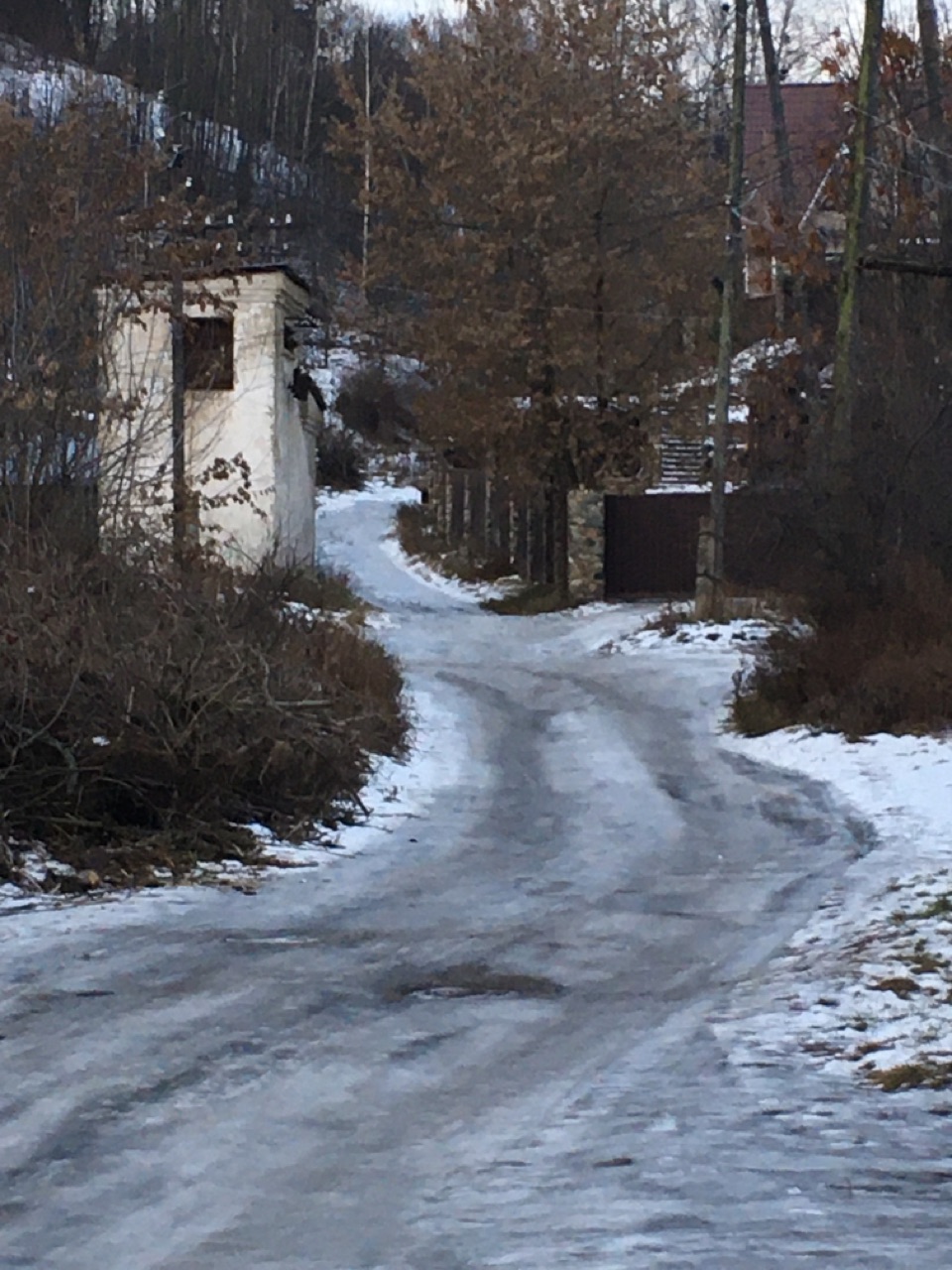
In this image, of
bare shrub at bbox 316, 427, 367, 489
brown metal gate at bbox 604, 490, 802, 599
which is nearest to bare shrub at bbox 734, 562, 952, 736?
brown metal gate at bbox 604, 490, 802, 599

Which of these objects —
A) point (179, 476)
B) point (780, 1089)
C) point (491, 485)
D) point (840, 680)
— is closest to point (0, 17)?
point (491, 485)

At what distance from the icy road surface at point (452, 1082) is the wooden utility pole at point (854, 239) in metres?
9.72

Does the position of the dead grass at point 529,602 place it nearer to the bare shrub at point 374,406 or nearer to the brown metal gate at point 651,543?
the brown metal gate at point 651,543

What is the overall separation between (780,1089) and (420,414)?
24838 mm

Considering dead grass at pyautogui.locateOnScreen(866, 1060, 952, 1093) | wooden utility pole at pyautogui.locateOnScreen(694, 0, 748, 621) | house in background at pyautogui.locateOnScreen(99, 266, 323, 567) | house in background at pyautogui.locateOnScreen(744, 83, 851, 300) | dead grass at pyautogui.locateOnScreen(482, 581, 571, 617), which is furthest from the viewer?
dead grass at pyautogui.locateOnScreen(482, 581, 571, 617)

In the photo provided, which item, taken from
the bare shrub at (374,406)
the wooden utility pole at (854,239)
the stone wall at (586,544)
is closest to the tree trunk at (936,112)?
the wooden utility pole at (854,239)

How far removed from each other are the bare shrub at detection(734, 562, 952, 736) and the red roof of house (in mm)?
10675

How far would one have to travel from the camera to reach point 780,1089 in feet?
18.7

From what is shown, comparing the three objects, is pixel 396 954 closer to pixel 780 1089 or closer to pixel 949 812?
pixel 780 1089

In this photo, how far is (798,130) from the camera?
39.1m

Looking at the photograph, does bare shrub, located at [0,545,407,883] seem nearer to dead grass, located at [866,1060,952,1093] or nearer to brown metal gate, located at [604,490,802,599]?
dead grass, located at [866,1060,952,1093]

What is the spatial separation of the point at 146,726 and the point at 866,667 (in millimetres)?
7468

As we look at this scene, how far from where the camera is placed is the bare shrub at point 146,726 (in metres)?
9.45

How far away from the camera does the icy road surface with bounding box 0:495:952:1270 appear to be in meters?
4.37
